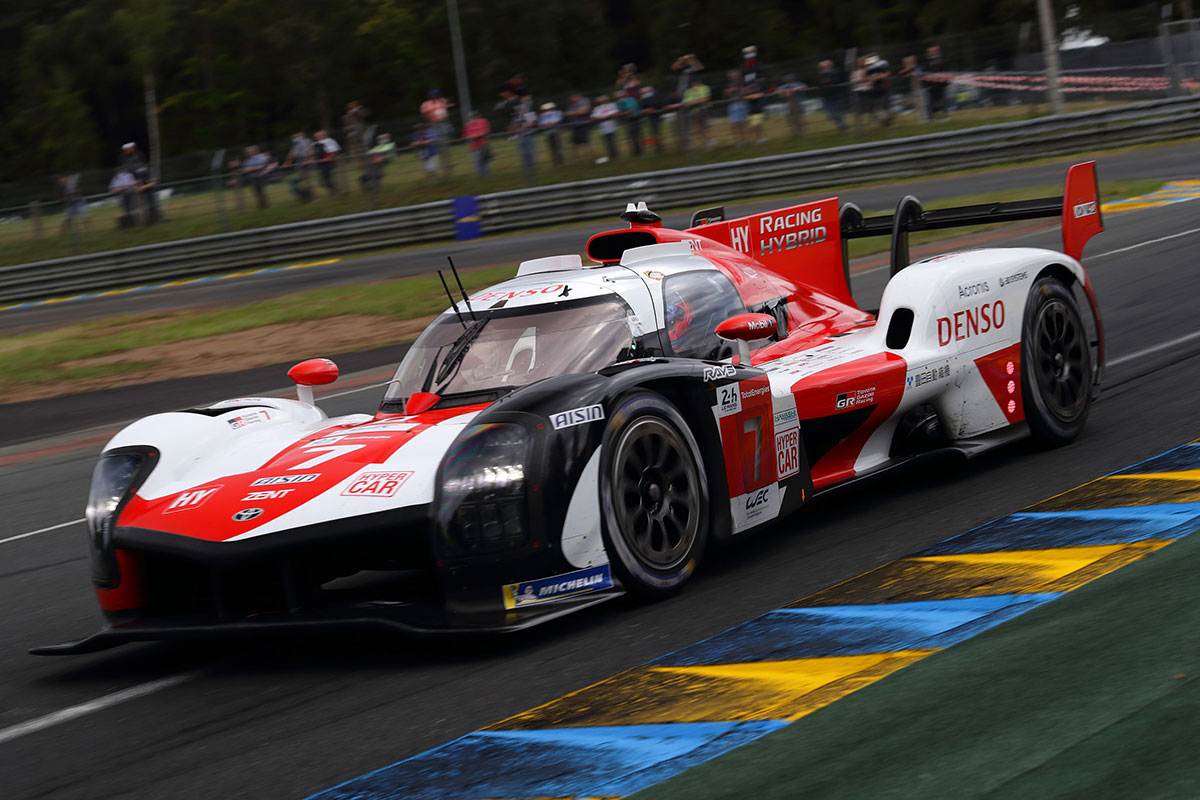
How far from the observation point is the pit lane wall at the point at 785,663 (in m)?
3.69

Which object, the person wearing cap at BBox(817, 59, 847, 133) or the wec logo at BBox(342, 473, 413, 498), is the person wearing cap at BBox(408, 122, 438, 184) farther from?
the wec logo at BBox(342, 473, 413, 498)

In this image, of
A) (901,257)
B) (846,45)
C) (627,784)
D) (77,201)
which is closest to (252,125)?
(846,45)

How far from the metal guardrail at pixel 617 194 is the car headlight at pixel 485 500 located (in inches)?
861

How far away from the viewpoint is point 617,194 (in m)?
27.0

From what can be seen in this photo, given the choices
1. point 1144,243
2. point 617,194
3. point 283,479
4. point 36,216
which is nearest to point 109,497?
point 283,479

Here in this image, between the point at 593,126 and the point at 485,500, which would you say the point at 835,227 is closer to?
the point at 485,500

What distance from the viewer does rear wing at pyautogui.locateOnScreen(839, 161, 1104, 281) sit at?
26.4 ft

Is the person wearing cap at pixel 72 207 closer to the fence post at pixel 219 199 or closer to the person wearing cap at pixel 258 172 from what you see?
the fence post at pixel 219 199

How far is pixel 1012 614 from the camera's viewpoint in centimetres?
447

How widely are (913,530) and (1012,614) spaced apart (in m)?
1.54

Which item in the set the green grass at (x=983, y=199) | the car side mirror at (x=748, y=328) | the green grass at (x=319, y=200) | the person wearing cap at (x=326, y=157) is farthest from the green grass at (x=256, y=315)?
the car side mirror at (x=748, y=328)

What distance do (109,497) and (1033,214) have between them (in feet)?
17.3

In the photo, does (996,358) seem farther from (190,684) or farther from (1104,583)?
(190,684)

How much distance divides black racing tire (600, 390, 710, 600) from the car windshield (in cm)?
63
